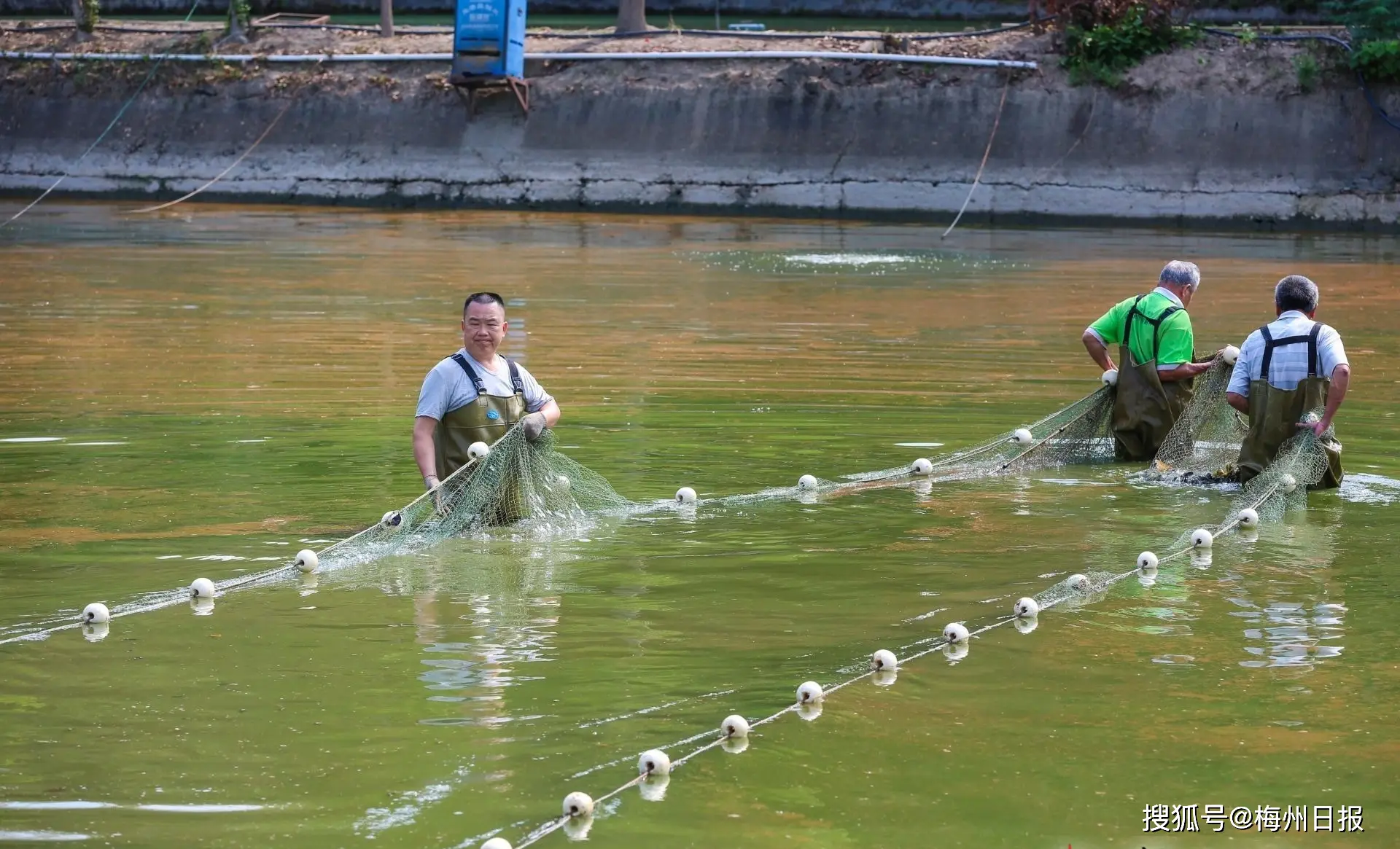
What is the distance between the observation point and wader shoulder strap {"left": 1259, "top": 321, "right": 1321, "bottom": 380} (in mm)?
10039

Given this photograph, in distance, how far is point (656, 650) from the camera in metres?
7.21

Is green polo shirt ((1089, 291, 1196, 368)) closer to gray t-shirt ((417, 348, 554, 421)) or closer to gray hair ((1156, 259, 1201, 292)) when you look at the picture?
gray hair ((1156, 259, 1201, 292))

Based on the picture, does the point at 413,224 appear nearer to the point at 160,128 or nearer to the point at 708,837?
the point at 160,128

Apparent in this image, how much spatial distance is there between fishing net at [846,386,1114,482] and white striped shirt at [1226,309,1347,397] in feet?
3.47

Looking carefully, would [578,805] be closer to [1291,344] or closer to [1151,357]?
[1291,344]

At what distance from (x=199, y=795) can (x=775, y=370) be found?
956 cm

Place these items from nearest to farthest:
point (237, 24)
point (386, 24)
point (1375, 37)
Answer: point (1375, 37), point (386, 24), point (237, 24)

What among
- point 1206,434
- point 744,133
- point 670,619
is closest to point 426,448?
point 670,619

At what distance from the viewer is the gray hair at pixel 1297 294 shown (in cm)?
1007

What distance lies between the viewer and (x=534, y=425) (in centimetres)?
893

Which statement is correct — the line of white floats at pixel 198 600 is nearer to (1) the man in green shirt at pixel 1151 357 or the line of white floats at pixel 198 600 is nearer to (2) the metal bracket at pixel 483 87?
(1) the man in green shirt at pixel 1151 357

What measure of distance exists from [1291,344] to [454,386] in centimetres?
450

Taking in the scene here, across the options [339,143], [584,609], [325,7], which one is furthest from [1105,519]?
[325,7]

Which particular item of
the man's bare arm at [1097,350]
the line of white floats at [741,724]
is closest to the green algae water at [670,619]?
the line of white floats at [741,724]
